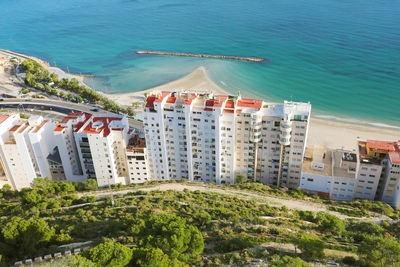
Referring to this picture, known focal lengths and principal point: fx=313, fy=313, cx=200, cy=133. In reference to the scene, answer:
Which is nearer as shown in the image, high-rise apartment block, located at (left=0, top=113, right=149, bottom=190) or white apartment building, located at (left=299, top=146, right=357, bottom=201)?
white apartment building, located at (left=299, top=146, right=357, bottom=201)

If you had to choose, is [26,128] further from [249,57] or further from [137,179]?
[249,57]

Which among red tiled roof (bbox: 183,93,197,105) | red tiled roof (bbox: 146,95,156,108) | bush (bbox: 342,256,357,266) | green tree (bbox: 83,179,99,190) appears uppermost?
red tiled roof (bbox: 183,93,197,105)

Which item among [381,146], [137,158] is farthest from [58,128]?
[381,146]

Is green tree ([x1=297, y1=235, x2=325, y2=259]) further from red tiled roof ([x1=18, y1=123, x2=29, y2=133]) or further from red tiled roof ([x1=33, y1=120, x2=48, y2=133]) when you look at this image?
red tiled roof ([x1=18, y1=123, x2=29, y2=133])

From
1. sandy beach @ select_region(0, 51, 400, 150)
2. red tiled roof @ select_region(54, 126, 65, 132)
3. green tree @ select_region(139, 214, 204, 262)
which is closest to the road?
sandy beach @ select_region(0, 51, 400, 150)

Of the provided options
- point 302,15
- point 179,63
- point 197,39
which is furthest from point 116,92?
point 302,15

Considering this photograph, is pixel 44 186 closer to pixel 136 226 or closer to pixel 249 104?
pixel 136 226
